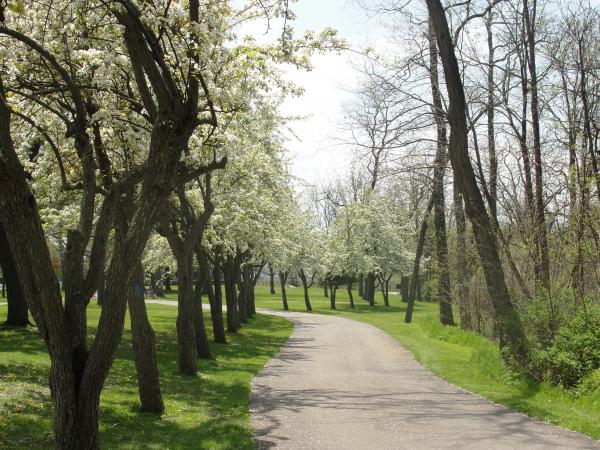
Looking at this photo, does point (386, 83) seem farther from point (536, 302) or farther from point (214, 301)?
point (214, 301)

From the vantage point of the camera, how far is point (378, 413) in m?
10.4

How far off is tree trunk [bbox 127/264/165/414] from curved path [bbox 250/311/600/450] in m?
1.67

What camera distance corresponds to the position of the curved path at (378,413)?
8.24 m

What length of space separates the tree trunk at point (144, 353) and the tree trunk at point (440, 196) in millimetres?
8312

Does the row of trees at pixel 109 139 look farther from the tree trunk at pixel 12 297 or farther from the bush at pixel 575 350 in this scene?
the bush at pixel 575 350

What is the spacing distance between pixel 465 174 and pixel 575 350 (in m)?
4.52

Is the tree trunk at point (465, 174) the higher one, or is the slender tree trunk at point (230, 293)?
the tree trunk at point (465, 174)

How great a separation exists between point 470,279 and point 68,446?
60.9 feet

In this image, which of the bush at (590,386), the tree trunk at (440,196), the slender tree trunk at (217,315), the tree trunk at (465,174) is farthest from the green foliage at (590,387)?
the slender tree trunk at (217,315)

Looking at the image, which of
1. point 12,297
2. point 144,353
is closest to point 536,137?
point 144,353

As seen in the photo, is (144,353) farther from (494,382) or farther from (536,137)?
(536,137)

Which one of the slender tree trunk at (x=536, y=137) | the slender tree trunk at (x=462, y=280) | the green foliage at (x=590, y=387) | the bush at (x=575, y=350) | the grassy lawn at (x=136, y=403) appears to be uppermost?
the slender tree trunk at (x=536, y=137)

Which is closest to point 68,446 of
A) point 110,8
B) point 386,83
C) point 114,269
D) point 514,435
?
point 114,269

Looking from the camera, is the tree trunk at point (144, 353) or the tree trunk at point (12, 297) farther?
the tree trunk at point (12, 297)
